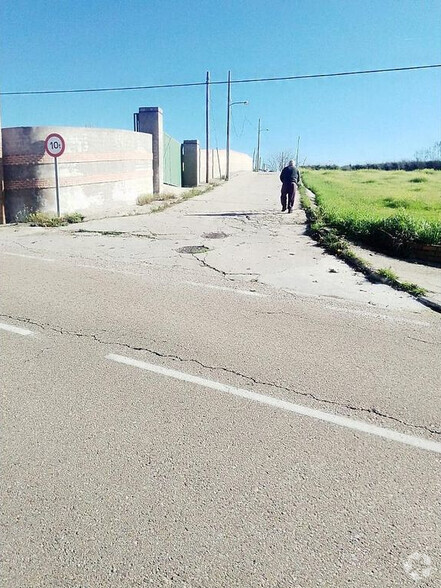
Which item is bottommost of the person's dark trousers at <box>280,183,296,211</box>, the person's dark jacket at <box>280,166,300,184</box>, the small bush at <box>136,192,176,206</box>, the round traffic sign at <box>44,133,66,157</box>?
the small bush at <box>136,192,176,206</box>

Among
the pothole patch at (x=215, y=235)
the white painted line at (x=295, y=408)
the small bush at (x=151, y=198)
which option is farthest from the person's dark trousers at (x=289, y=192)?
the white painted line at (x=295, y=408)

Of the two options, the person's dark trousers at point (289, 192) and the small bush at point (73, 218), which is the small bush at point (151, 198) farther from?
the person's dark trousers at point (289, 192)

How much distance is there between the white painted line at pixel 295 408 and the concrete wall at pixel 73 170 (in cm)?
1089

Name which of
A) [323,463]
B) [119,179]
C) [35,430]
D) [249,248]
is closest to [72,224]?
[119,179]

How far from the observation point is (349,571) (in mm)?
1879

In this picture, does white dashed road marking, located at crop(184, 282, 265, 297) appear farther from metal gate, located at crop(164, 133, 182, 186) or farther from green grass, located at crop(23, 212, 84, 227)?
metal gate, located at crop(164, 133, 182, 186)

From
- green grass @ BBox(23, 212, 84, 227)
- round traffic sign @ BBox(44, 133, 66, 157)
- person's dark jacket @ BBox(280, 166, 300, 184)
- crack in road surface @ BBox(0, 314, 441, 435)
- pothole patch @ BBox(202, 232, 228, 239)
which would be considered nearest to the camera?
crack in road surface @ BBox(0, 314, 441, 435)

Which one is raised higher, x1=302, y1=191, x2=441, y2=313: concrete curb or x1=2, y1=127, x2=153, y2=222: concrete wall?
x1=2, y1=127, x2=153, y2=222: concrete wall

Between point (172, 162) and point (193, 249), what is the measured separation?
60.9 feet

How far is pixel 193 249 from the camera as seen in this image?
9.16 meters

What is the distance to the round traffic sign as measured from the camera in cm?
1242

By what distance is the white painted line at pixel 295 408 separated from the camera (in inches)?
110

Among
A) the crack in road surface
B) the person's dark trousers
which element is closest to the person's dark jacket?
the person's dark trousers

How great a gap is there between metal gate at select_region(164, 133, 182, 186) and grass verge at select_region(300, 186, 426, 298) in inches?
551
